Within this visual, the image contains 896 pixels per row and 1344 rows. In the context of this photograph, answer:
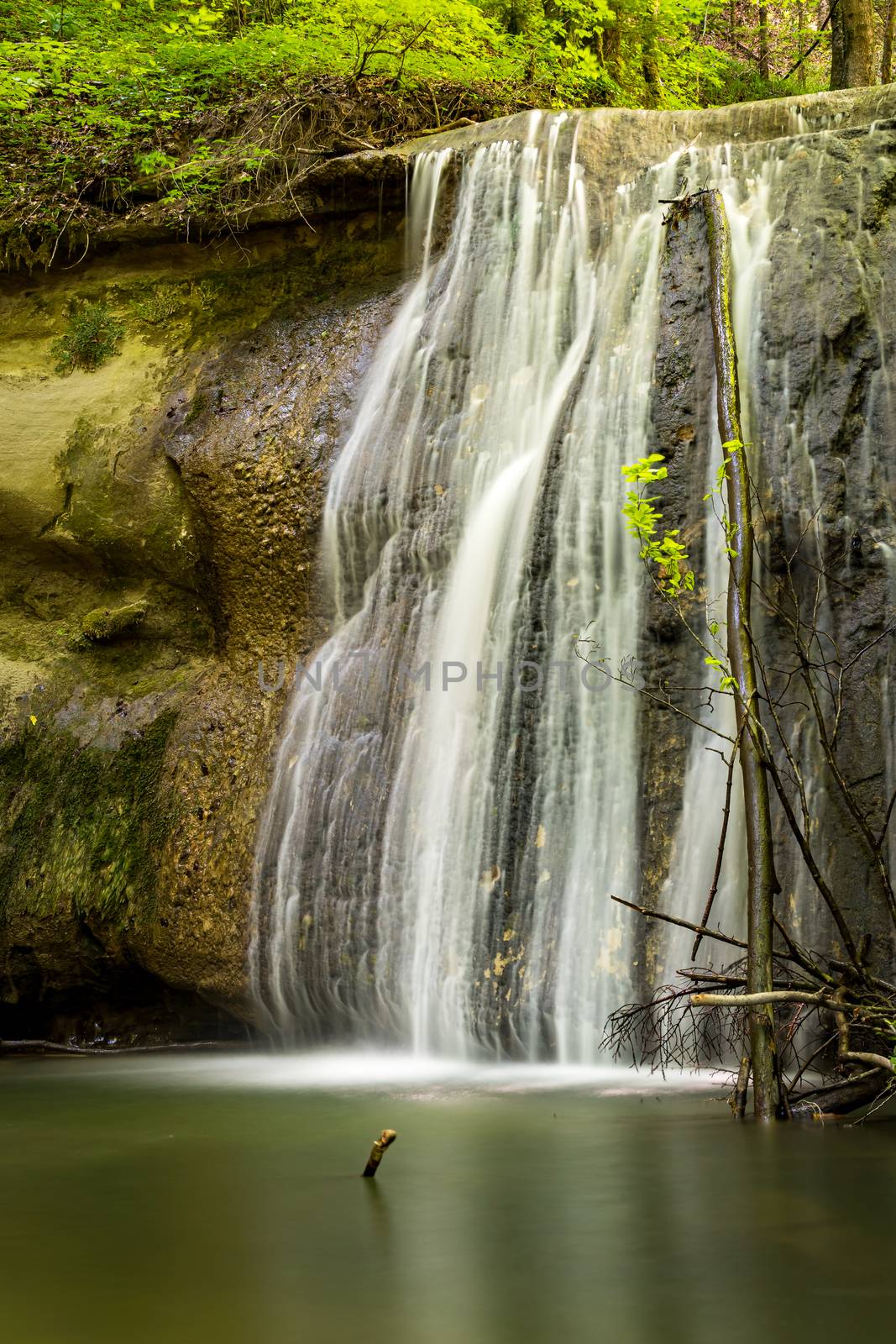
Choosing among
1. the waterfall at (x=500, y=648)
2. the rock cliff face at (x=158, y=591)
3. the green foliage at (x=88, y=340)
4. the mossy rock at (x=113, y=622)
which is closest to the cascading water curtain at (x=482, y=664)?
the waterfall at (x=500, y=648)

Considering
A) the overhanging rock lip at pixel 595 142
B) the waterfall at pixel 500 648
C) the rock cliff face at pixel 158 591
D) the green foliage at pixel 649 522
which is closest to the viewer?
the green foliage at pixel 649 522

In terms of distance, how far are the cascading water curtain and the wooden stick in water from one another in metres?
2.36

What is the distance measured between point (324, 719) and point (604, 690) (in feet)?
6.52

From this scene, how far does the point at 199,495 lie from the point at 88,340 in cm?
186

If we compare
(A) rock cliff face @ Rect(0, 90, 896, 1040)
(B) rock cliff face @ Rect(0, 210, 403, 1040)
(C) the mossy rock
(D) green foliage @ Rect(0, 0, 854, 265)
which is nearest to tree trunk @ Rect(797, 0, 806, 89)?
(D) green foliage @ Rect(0, 0, 854, 265)

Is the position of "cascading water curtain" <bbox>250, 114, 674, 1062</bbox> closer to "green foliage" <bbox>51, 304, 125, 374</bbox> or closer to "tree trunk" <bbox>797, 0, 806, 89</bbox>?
"green foliage" <bbox>51, 304, 125, 374</bbox>

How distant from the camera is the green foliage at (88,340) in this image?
380 inches

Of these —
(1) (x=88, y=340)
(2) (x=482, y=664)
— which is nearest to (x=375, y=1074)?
(2) (x=482, y=664)

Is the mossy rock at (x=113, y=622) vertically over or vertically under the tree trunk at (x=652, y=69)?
under

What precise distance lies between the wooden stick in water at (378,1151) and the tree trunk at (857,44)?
10675mm

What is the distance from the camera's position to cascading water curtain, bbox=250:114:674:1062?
645 centimetres

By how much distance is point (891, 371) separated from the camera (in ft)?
20.7

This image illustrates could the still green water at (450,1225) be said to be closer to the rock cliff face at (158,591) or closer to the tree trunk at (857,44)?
the rock cliff face at (158,591)

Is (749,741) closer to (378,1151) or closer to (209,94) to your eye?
(378,1151)
